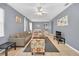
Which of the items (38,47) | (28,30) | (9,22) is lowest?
(38,47)

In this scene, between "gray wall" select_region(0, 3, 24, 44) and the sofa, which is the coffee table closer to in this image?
the sofa

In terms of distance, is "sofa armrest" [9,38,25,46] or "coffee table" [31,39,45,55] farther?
"sofa armrest" [9,38,25,46]

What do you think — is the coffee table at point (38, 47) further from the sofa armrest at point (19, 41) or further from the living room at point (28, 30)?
the sofa armrest at point (19, 41)

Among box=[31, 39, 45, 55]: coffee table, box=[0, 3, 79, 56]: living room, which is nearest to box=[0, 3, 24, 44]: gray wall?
box=[0, 3, 79, 56]: living room

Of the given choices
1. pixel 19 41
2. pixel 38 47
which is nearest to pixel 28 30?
pixel 19 41

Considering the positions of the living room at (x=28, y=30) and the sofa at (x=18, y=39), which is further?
the sofa at (x=18, y=39)

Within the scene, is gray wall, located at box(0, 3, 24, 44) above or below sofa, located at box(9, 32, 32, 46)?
above

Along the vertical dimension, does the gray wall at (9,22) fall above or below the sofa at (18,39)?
above

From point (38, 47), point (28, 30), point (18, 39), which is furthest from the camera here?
point (28, 30)

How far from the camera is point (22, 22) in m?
5.13

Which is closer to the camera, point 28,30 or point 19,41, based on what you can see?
point 19,41

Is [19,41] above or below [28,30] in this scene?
below

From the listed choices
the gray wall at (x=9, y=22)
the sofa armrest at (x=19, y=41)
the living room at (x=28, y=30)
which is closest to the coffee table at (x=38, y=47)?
the living room at (x=28, y=30)

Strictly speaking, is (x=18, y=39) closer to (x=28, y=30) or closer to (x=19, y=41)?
(x=19, y=41)
